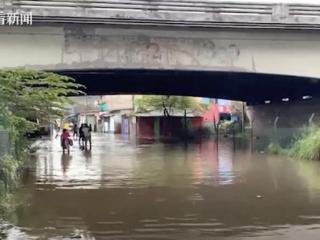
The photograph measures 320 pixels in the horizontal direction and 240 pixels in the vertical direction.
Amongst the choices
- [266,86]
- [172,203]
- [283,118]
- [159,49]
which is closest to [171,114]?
[283,118]

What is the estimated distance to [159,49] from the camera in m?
21.4

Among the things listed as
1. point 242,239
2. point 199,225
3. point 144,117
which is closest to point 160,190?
point 199,225

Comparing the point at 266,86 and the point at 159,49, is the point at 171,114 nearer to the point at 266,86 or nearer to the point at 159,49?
the point at 266,86

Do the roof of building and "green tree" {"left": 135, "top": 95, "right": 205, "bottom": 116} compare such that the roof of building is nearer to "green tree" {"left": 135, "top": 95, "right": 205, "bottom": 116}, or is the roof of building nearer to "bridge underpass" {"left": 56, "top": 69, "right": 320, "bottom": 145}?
"green tree" {"left": 135, "top": 95, "right": 205, "bottom": 116}

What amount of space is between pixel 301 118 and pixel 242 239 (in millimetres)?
23964

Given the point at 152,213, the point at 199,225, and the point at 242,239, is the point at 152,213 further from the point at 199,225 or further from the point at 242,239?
the point at 242,239

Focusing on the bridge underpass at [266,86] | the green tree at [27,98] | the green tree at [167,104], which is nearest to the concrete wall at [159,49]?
A: the bridge underpass at [266,86]

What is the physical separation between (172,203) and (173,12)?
9.69m

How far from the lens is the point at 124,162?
23141 mm

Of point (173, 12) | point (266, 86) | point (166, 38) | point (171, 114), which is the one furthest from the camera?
point (171, 114)

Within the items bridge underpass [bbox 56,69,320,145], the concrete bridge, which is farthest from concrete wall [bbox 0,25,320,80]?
bridge underpass [bbox 56,69,320,145]

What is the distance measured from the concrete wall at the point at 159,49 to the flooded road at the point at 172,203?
3667mm

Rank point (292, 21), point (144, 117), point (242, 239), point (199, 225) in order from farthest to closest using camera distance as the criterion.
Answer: point (144, 117) → point (292, 21) → point (199, 225) → point (242, 239)

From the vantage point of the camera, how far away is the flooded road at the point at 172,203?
938 centimetres
